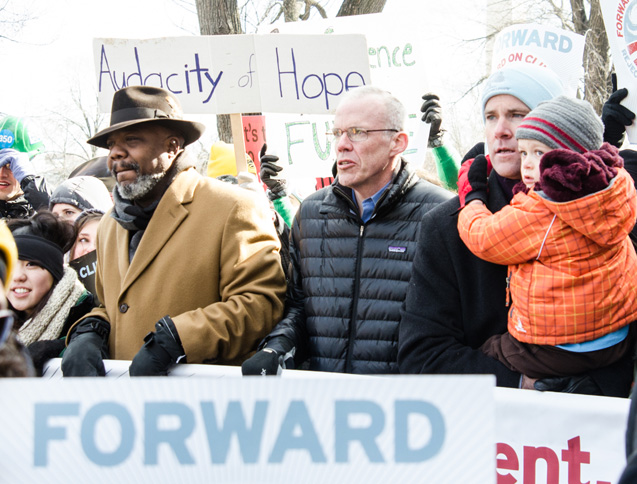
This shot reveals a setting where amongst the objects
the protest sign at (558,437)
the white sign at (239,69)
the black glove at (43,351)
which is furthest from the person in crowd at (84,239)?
the protest sign at (558,437)

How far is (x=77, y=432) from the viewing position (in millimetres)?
1234

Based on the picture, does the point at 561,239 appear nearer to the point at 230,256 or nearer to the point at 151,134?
the point at 230,256

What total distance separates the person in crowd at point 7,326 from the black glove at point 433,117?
316cm

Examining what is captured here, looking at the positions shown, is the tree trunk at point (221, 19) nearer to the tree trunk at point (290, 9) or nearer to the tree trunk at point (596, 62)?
the tree trunk at point (290, 9)

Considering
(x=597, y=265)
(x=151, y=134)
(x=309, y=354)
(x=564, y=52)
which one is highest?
(x=564, y=52)

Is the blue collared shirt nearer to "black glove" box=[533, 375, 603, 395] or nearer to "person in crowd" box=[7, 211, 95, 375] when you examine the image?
"black glove" box=[533, 375, 603, 395]

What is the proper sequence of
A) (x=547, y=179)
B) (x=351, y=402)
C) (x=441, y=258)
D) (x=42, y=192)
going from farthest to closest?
(x=42, y=192), (x=441, y=258), (x=547, y=179), (x=351, y=402)

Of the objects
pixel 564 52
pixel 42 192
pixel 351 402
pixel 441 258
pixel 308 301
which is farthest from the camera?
pixel 42 192

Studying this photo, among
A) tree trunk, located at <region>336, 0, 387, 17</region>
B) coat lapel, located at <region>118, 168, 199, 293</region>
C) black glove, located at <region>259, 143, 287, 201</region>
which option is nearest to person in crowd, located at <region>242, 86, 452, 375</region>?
coat lapel, located at <region>118, 168, 199, 293</region>

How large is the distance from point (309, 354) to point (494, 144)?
1.16 m

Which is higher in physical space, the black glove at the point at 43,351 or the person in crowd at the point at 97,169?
the person in crowd at the point at 97,169

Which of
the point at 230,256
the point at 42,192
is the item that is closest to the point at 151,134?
the point at 230,256

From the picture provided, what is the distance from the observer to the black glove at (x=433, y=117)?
4.13 metres

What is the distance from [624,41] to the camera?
372 cm
